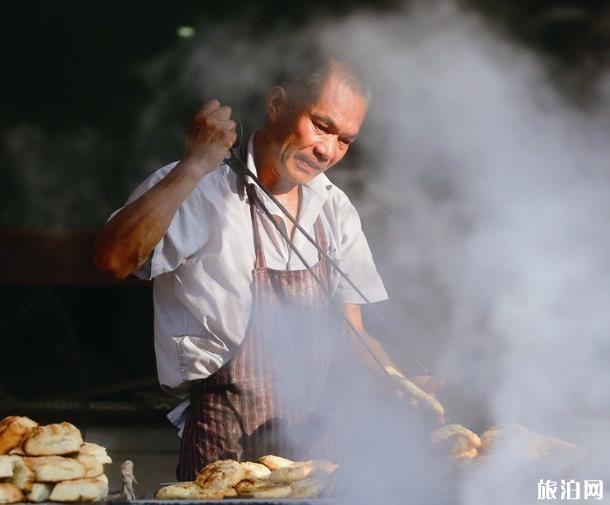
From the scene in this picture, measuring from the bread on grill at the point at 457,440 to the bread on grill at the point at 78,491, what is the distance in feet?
2.82

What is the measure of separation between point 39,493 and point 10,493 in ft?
0.24

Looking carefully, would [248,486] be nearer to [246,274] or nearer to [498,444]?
[498,444]

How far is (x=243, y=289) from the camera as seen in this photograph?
313cm

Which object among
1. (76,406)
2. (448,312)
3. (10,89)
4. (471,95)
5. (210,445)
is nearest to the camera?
(210,445)

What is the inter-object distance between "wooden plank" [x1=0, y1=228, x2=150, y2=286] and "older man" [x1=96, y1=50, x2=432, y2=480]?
2733mm

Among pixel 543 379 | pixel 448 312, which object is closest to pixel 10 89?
pixel 448 312

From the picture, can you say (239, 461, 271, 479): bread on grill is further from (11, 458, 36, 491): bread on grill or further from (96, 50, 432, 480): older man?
(11, 458, 36, 491): bread on grill

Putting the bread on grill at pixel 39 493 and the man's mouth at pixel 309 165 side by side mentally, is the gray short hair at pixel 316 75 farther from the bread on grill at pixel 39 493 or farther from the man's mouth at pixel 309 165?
the bread on grill at pixel 39 493

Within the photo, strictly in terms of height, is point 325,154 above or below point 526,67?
below

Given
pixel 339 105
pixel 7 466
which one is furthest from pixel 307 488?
pixel 339 105

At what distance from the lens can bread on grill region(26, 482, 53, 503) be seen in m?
2.36

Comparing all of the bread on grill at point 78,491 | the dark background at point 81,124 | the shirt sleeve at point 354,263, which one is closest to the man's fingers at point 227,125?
the shirt sleeve at point 354,263

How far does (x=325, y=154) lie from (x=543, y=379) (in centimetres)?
103

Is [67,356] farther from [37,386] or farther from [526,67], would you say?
[526,67]
